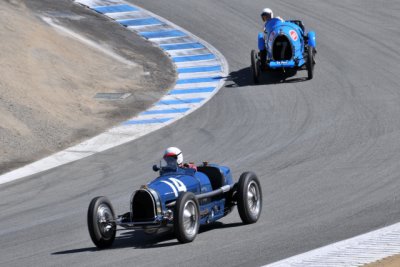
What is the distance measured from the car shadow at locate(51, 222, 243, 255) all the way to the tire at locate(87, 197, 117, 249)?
148 mm

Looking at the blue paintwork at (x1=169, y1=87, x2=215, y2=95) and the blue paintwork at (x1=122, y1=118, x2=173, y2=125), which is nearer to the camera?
the blue paintwork at (x1=122, y1=118, x2=173, y2=125)

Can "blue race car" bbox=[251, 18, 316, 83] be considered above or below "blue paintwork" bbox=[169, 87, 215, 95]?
above

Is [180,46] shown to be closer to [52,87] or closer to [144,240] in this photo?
[52,87]

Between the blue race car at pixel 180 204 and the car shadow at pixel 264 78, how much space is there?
1217cm

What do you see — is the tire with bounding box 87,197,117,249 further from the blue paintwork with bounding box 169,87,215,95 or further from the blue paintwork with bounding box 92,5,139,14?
the blue paintwork with bounding box 92,5,139,14

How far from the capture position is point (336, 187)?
1540 centimetres

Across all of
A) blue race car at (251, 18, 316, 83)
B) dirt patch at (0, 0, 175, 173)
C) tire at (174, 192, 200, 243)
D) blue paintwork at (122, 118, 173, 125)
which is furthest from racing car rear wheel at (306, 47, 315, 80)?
tire at (174, 192, 200, 243)

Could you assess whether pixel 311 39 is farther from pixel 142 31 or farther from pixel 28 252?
→ pixel 28 252

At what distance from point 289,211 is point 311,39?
12.5 m

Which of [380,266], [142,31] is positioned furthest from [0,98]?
[380,266]

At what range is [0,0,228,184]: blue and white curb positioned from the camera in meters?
20.6

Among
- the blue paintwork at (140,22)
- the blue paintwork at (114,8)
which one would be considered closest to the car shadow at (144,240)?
the blue paintwork at (140,22)

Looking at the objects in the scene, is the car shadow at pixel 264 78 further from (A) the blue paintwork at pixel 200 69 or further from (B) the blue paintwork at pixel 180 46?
(B) the blue paintwork at pixel 180 46

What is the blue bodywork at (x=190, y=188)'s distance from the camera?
483 inches
